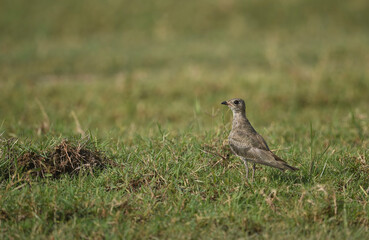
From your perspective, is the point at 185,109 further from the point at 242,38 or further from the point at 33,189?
the point at 242,38

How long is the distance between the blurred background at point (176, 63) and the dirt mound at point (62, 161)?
0.59 m

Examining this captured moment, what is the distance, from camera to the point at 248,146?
13.8 ft

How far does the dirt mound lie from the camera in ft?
13.8

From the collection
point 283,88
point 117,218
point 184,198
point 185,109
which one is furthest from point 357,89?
point 117,218

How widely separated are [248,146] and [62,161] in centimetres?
183

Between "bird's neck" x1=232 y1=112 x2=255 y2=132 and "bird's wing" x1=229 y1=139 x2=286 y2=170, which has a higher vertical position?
"bird's neck" x1=232 y1=112 x2=255 y2=132

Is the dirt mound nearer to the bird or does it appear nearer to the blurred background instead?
the blurred background

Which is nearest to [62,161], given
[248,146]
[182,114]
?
[248,146]

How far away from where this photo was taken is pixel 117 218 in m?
3.52

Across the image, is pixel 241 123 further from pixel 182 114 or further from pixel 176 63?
pixel 176 63

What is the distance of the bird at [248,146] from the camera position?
399 cm

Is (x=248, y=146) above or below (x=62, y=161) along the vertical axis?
above

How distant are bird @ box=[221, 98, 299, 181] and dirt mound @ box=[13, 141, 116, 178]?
51.1 inches

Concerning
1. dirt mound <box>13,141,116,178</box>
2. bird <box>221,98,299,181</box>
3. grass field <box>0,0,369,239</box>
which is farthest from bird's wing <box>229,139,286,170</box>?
dirt mound <box>13,141,116,178</box>
